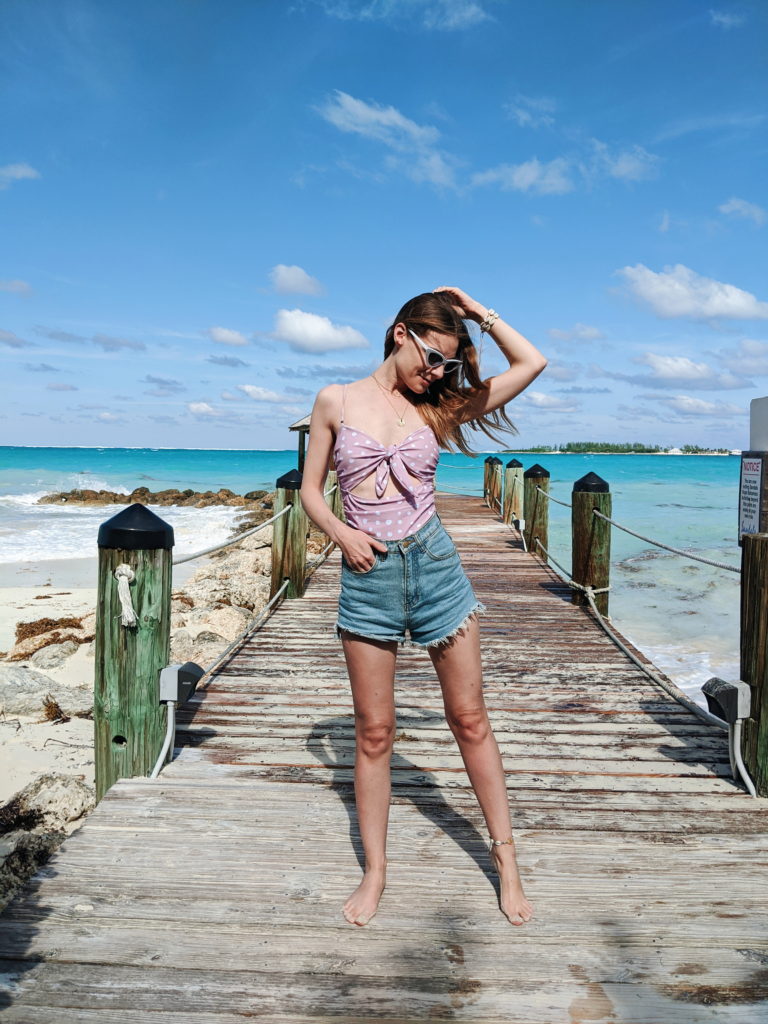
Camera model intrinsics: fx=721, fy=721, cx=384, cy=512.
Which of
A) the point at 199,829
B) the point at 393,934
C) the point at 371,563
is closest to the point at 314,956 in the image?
the point at 393,934

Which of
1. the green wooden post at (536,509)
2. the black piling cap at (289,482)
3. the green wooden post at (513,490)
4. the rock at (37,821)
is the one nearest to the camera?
the rock at (37,821)

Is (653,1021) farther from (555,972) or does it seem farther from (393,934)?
(393,934)

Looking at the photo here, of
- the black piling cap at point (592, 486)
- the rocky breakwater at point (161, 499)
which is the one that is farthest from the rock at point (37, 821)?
the rocky breakwater at point (161, 499)

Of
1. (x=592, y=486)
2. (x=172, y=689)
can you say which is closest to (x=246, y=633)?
(x=172, y=689)

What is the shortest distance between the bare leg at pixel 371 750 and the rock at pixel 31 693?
4.79 meters

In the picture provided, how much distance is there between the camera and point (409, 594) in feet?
7.27

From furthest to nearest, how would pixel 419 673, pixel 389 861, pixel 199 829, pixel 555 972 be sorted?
pixel 419 673
pixel 199 829
pixel 389 861
pixel 555 972

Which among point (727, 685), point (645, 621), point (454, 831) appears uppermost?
point (727, 685)

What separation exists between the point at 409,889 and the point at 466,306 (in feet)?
6.36

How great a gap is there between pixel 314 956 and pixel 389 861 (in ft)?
1.92

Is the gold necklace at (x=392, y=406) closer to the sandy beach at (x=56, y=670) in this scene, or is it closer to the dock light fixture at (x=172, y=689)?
the dock light fixture at (x=172, y=689)

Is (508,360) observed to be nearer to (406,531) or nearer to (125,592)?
(406,531)

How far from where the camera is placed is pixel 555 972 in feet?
6.53

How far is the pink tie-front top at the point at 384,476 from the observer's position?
2.19 metres
